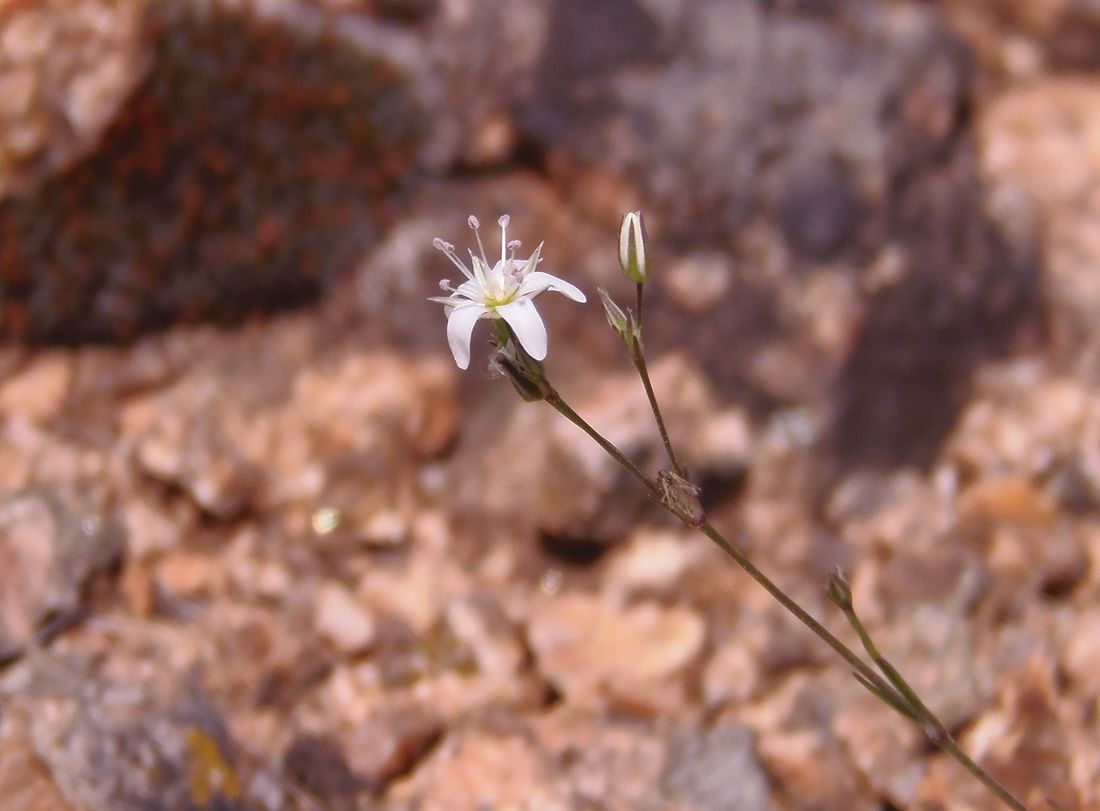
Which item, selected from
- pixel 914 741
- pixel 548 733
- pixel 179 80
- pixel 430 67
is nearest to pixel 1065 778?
pixel 914 741

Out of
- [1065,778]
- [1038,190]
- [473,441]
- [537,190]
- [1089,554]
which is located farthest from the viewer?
[1038,190]

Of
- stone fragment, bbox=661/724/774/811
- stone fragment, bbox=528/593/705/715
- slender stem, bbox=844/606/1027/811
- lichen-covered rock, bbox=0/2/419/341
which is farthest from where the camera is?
lichen-covered rock, bbox=0/2/419/341

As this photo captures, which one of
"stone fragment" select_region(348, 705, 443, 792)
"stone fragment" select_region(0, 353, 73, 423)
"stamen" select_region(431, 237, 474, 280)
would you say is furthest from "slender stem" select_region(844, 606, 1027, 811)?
"stone fragment" select_region(0, 353, 73, 423)

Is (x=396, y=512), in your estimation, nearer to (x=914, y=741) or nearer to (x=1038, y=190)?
(x=914, y=741)

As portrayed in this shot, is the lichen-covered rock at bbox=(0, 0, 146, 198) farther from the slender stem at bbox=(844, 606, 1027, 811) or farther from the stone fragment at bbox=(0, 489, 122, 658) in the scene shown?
the slender stem at bbox=(844, 606, 1027, 811)

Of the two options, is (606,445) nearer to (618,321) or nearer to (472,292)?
(618,321)

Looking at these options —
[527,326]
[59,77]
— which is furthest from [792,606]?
[59,77]
